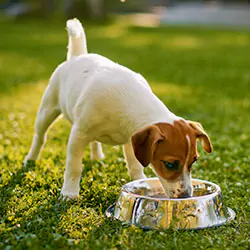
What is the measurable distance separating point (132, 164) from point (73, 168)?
0.75 m

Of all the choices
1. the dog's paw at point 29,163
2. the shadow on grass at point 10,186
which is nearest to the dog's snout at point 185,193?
the shadow on grass at point 10,186

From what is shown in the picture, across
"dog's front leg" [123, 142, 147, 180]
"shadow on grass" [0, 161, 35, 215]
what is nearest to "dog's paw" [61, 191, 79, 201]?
"shadow on grass" [0, 161, 35, 215]

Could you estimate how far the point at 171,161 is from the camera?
470cm

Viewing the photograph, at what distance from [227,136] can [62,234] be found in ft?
15.5

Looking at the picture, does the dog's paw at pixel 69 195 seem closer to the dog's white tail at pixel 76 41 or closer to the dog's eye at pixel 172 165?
the dog's eye at pixel 172 165

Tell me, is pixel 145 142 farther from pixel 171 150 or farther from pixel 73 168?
pixel 73 168

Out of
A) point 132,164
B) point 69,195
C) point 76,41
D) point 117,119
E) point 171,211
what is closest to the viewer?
point 171,211

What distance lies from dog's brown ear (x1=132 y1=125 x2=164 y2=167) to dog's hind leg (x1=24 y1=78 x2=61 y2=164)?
2025 millimetres

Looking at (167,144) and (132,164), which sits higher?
(167,144)

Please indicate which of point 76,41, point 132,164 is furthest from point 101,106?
point 76,41

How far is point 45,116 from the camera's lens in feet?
21.8

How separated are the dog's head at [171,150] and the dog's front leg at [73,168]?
3.35ft

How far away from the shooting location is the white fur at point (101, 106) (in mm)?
5164

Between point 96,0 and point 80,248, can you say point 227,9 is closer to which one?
point 96,0
